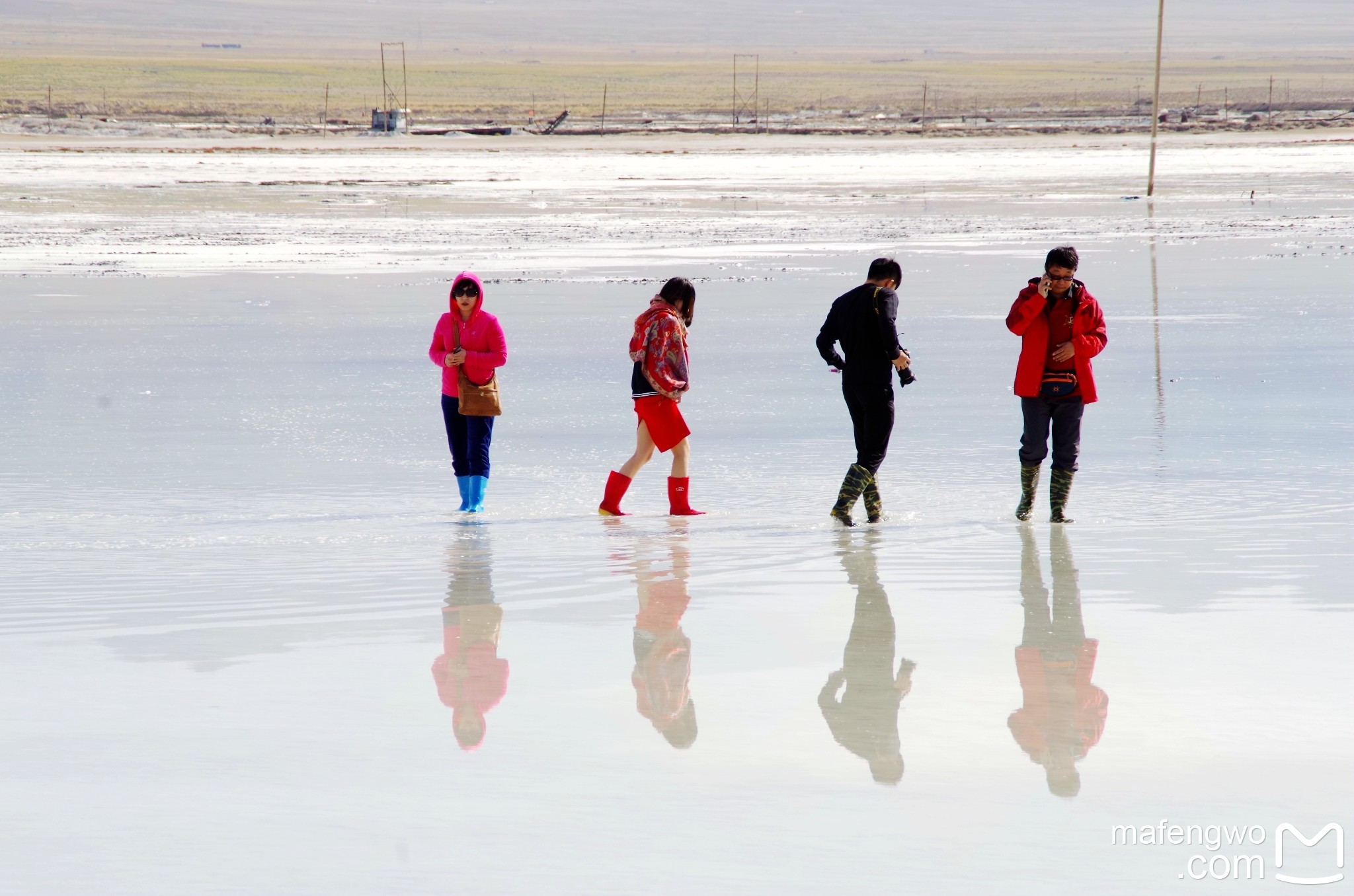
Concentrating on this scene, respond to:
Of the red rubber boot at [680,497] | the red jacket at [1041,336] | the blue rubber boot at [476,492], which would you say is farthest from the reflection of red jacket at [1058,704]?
the blue rubber boot at [476,492]

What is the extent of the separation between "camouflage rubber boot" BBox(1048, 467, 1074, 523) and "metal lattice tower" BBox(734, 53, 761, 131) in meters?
53.0

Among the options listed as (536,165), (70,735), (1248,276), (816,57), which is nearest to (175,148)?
(536,165)

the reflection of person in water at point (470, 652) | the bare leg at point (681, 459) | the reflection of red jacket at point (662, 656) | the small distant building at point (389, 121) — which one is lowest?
the reflection of person in water at point (470, 652)

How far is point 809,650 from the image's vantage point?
4684 millimetres

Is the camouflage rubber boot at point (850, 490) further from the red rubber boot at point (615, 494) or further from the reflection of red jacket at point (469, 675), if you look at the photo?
the reflection of red jacket at point (469, 675)

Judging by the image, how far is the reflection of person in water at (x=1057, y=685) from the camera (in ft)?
12.4

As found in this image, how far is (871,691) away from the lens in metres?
4.30

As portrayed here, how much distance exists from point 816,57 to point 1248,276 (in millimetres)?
147561

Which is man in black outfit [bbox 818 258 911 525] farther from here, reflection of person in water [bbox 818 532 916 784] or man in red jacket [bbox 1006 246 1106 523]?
reflection of person in water [bbox 818 532 916 784]

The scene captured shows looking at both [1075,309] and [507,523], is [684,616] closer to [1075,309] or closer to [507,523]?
[507,523]

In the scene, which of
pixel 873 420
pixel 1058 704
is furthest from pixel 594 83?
pixel 1058 704

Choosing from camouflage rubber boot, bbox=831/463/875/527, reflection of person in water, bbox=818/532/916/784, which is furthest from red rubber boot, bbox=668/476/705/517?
reflection of person in water, bbox=818/532/916/784

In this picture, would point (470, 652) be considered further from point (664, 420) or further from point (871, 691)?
point (664, 420)

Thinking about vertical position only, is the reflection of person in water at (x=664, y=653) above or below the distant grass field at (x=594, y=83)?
below
